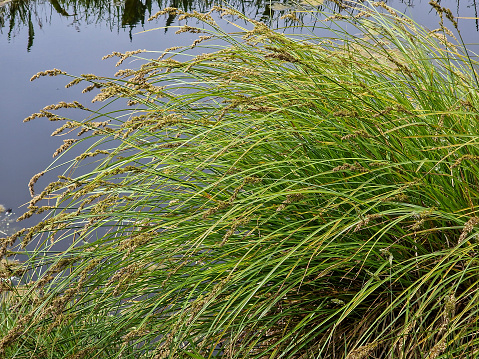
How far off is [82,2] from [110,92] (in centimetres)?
736

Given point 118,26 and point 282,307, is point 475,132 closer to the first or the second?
point 282,307

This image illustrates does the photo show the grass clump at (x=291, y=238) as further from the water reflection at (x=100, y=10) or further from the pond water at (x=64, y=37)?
the water reflection at (x=100, y=10)

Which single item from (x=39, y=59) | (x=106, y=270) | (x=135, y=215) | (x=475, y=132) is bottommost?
(x=39, y=59)

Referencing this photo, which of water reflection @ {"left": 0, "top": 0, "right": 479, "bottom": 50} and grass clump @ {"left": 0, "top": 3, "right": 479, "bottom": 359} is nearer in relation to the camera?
grass clump @ {"left": 0, "top": 3, "right": 479, "bottom": 359}

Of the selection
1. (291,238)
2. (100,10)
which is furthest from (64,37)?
(291,238)

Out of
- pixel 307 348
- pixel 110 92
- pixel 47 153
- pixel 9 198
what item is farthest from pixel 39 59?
pixel 307 348

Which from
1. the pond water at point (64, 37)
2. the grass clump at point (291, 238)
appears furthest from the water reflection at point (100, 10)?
the grass clump at point (291, 238)

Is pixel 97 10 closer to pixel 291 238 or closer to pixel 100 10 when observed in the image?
pixel 100 10

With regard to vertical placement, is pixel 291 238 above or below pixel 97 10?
above

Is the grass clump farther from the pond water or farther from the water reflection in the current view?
the water reflection

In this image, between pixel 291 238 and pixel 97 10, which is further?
pixel 97 10

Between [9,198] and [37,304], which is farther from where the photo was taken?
[9,198]

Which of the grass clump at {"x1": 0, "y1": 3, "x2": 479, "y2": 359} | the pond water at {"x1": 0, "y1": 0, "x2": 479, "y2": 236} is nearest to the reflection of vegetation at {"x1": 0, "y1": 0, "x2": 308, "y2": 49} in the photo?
the pond water at {"x1": 0, "y1": 0, "x2": 479, "y2": 236}

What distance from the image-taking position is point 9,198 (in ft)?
14.7
